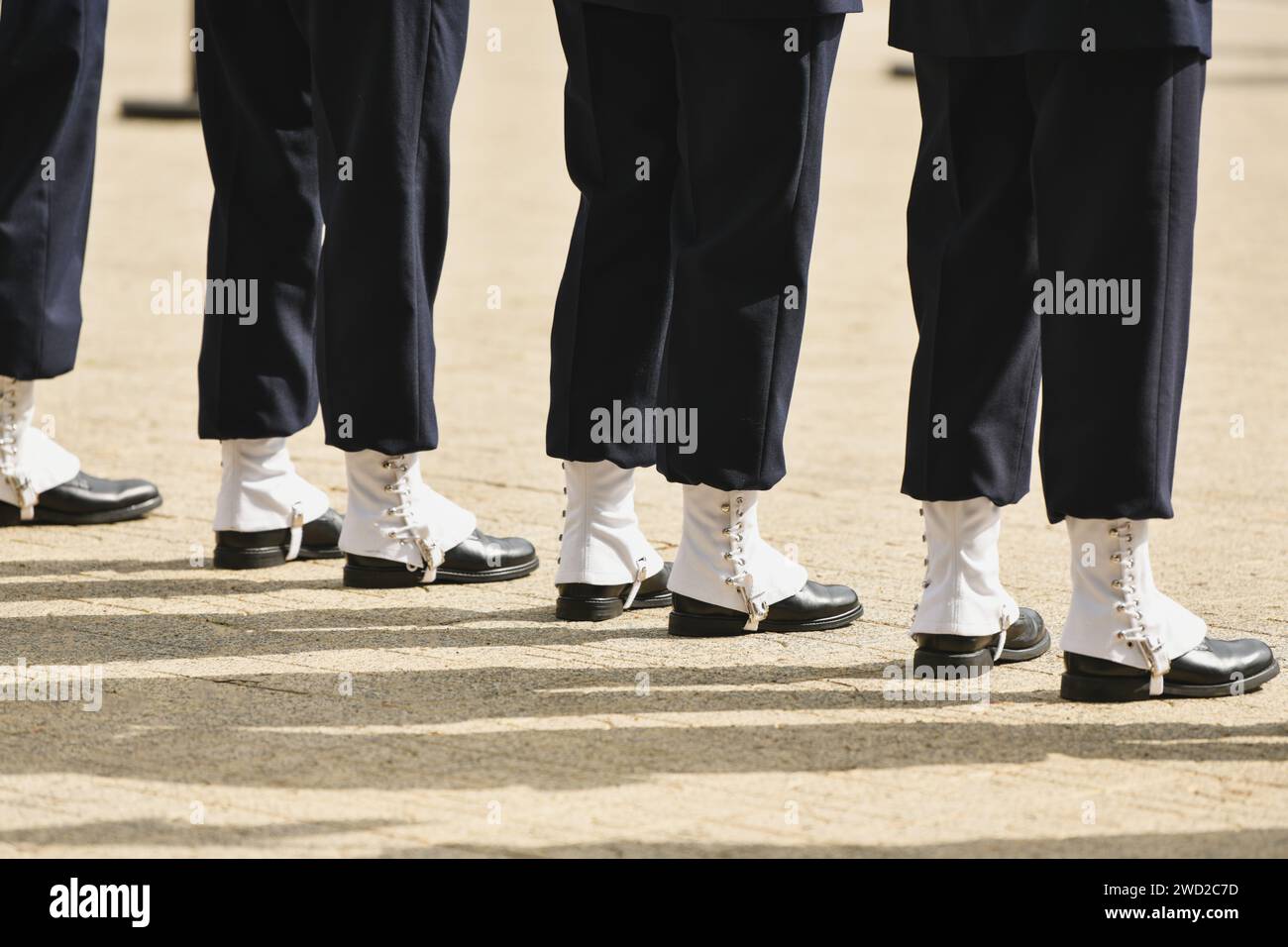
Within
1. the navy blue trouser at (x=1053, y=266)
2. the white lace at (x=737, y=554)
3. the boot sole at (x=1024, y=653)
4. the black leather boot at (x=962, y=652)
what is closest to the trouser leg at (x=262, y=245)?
the white lace at (x=737, y=554)

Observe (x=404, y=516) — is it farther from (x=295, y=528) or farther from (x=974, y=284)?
(x=974, y=284)

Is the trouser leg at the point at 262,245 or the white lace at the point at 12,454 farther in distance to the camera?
the white lace at the point at 12,454

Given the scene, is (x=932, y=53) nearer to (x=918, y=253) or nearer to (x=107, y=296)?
(x=918, y=253)

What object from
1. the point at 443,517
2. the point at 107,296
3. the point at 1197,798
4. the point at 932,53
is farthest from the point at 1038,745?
the point at 107,296

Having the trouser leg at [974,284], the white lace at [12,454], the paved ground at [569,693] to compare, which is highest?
the trouser leg at [974,284]

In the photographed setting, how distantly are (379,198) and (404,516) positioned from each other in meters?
0.65

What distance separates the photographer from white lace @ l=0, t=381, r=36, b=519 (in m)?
4.87

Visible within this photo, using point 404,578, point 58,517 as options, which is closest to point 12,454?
point 58,517

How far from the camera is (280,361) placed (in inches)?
179

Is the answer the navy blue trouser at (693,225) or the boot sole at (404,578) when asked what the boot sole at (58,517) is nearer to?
the boot sole at (404,578)

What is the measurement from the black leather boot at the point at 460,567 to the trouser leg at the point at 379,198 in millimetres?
266

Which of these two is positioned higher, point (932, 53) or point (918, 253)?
point (932, 53)

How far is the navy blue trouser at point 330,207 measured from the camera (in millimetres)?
4180
